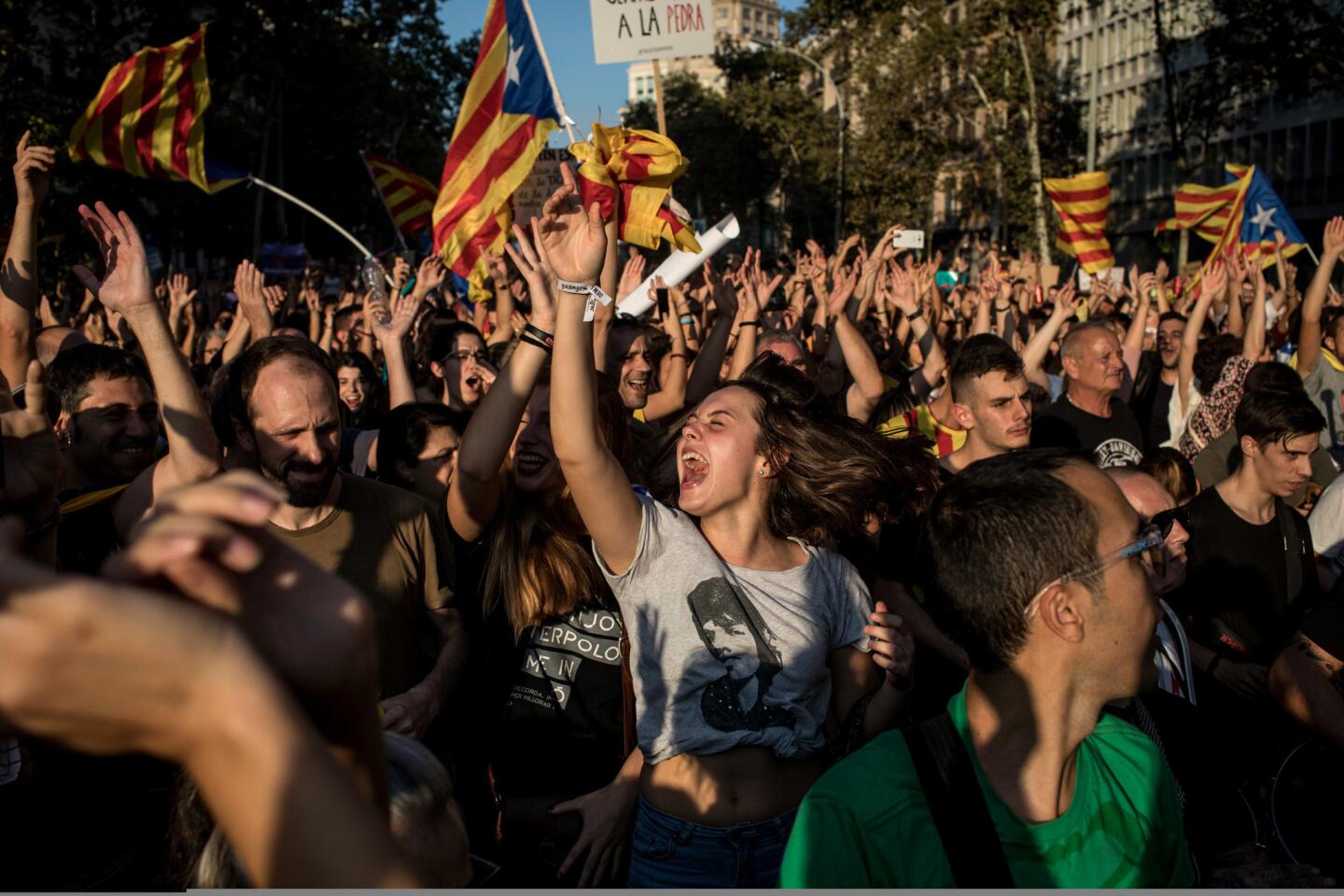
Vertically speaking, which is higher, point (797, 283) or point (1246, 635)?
point (797, 283)

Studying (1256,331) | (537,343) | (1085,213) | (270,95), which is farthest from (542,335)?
(270,95)

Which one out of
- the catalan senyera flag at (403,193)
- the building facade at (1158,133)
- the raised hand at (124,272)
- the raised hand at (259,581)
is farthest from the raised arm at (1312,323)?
the building facade at (1158,133)

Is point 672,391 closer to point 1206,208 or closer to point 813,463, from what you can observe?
point 813,463

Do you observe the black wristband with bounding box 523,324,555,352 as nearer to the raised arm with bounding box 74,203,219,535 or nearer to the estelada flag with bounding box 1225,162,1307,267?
the raised arm with bounding box 74,203,219,535

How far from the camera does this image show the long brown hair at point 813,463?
3371 millimetres

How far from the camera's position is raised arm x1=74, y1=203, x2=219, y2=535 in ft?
10.5

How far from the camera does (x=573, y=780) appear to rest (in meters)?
3.46

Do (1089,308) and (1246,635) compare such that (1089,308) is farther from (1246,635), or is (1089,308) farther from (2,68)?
(2,68)

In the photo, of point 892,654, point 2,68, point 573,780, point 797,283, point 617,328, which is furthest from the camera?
point 2,68

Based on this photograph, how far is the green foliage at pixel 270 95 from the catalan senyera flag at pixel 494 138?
28.1 feet

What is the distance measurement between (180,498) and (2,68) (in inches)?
587

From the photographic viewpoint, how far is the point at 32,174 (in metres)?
4.40

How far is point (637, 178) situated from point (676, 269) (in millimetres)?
3454

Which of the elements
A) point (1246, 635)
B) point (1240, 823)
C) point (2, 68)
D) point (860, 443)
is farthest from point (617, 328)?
point (2, 68)
